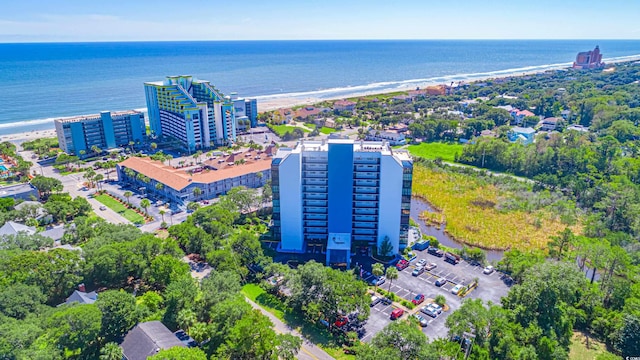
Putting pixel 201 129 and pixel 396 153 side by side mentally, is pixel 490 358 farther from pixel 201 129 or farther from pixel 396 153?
pixel 201 129

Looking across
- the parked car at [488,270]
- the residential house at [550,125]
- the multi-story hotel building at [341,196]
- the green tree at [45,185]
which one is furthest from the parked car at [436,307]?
the residential house at [550,125]

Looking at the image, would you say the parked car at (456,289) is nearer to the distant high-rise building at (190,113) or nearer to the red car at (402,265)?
the red car at (402,265)

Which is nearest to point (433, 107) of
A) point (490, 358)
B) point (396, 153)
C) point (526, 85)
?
point (526, 85)

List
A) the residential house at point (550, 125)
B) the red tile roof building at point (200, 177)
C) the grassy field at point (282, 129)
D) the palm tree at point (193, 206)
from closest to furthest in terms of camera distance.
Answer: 1. the palm tree at point (193, 206)
2. the red tile roof building at point (200, 177)
3. the grassy field at point (282, 129)
4. the residential house at point (550, 125)

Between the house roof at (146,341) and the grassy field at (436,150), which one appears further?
the grassy field at (436,150)

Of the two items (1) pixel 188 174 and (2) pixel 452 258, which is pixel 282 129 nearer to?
(1) pixel 188 174

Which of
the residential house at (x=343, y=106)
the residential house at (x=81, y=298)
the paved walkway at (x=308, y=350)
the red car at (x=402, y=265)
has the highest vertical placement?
the residential house at (x=343, y=106)

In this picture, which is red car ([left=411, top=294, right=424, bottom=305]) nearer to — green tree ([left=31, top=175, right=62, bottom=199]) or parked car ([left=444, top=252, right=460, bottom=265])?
parked car ([left=444, top=252, right=460, bottom=265])
